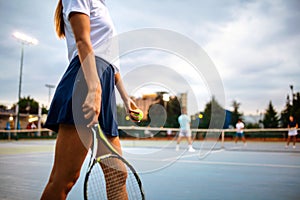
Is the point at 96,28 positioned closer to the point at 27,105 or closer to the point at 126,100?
the point at 126,100

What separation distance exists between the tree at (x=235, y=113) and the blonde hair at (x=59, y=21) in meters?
33.1

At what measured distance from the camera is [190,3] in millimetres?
12180

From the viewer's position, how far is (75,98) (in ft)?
4.08

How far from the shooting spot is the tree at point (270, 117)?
31.3 meters

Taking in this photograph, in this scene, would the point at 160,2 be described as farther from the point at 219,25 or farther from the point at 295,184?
the point at 295,184

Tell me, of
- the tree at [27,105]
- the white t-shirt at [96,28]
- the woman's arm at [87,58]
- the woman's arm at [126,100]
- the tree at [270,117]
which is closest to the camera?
the woman's arm at [87,58]

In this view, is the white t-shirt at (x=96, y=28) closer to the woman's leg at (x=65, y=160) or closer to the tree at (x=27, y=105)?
the woman's leg at (x=65, y=160)

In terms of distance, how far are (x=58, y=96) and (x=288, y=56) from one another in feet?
57.0

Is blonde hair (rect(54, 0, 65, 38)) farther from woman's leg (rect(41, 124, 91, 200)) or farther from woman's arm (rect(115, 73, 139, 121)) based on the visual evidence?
woman's leg (rect(41, 124, 91, 200))

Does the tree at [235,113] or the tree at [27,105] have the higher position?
the tree at [27,105]

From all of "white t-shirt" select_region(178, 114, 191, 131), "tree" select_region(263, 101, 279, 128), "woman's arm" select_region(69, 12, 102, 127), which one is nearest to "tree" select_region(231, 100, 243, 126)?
"tree" select_region(263, 101, 279, 128)

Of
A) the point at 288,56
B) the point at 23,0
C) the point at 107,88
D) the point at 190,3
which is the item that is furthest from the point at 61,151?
the point at 288,56

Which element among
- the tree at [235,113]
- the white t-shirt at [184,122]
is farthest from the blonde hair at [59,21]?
the tree at [235,113]

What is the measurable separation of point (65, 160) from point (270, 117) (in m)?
36.3
